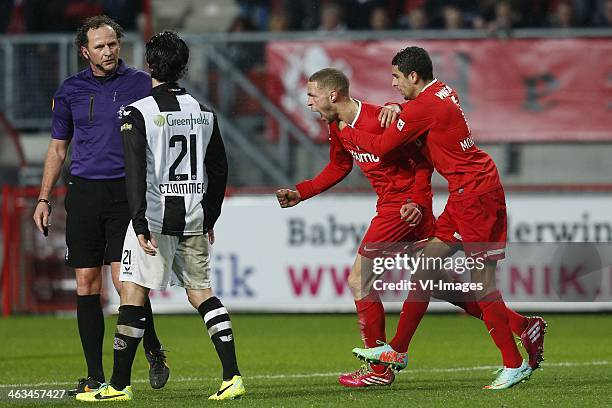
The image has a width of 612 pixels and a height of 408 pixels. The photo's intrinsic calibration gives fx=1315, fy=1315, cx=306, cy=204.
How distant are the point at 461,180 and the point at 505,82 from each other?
A: 25.7 feet

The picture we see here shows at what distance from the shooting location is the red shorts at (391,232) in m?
8.27

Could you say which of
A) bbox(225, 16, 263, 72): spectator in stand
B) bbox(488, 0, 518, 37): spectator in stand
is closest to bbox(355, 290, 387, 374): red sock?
bbox(225, 16, 263, 72): spectator in stand

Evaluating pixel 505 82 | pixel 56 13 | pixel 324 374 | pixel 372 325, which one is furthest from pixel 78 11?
pixel 372 325

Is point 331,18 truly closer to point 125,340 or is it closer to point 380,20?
point 380,20

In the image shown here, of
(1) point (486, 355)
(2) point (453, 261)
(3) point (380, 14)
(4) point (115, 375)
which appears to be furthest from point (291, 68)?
(4) point (115, 375)

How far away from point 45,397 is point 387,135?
2.56 m

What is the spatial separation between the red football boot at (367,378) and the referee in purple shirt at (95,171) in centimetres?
135

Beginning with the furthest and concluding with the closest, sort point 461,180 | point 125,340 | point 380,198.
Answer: point 380,198
point 461,180
point 125,340

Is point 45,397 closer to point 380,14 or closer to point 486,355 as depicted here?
point 486,355

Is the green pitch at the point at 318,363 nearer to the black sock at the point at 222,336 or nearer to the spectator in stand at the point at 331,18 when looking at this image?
the black sock at the point at 222,336

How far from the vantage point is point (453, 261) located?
8406 millimetres

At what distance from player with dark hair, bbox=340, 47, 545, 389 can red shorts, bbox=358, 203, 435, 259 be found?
0.28 m

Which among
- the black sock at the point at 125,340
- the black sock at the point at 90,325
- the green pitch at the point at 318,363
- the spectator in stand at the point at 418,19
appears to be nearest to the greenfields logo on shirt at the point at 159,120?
the black sock at the point at 125,340

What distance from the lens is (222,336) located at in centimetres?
733
